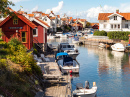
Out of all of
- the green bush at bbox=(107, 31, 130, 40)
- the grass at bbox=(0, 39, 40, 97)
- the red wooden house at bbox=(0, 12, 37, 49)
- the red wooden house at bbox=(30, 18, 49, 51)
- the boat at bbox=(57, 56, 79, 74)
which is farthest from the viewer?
the green bush at bbox=(107, 31, 130, 40)

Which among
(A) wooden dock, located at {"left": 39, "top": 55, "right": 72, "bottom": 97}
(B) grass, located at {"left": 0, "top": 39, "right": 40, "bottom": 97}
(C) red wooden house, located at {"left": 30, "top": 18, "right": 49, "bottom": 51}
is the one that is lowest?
(A) wooden dock, located at {"left": 39, "top": 55, "right": 72, "bottom": 97}

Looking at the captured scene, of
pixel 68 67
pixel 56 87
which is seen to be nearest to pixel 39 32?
pixel 68 67

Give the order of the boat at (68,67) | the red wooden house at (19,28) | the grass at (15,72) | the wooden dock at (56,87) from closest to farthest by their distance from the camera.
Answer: the grass at (15,72)
the wooden dock at (56,87)
the red wooden house at (19,28)
the boat at (68,67)

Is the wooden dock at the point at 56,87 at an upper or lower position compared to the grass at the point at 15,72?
lower

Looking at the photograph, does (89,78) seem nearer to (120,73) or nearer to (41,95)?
(120,73)

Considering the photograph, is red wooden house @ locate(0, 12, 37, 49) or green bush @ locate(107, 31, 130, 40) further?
green bush @ locate(107, 31, 130, 40)

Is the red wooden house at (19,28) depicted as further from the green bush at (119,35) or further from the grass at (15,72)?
the green bush at (119,35)

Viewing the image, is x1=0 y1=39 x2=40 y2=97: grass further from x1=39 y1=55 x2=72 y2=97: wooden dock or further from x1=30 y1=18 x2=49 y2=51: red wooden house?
x1=30 y1=18 x2=49 y2=51: red wooden house

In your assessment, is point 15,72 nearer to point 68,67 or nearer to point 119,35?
point 68,67

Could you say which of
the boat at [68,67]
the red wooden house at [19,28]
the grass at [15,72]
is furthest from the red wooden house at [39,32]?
the grass at [15,72]

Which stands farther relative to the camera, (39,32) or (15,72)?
(39,32)

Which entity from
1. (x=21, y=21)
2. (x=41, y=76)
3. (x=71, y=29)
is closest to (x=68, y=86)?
(x=41, y=76)

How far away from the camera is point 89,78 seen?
26906 mm

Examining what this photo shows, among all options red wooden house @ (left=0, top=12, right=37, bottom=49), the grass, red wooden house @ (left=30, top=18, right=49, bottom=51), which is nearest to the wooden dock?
the grass
